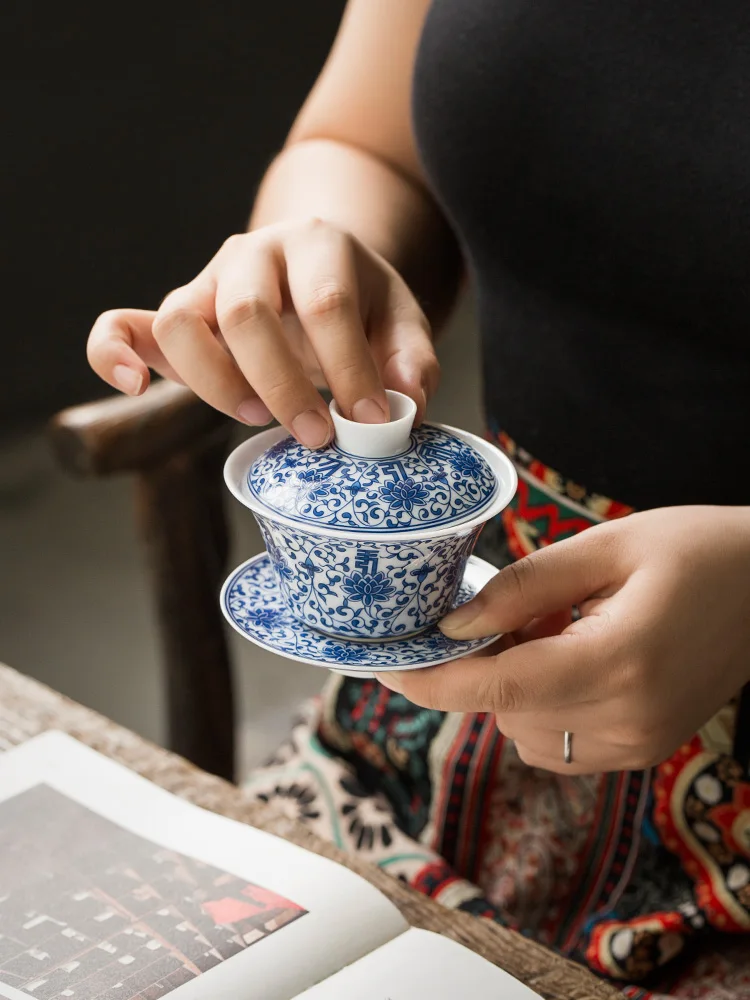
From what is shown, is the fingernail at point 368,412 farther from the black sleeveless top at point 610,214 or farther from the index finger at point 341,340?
the black sleeveless top at point 610,214

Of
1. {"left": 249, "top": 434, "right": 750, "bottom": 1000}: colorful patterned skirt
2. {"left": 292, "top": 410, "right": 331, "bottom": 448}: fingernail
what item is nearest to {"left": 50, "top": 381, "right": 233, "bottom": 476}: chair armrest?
{"left": 249, "top": 434, "right": 750, "bottom": 1000}: colorful patterned skirt

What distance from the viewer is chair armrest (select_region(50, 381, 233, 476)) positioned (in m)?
1.02

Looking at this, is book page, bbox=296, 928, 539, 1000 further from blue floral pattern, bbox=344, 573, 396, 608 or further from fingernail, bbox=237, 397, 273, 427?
fingernail, bbox=237, 397, 273, 427

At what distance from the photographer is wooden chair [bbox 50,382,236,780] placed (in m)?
1.03

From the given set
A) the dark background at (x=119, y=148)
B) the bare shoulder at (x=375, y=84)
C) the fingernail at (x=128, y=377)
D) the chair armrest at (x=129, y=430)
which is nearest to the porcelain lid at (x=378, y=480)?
the fingernail at (x=128, y=377)

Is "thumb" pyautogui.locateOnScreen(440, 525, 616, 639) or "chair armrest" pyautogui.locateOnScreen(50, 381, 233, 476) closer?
"thumb" pyautogui.locateOnScreen(440, 525, 616, 639)

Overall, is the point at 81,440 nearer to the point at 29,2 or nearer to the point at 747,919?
the point at 747,919

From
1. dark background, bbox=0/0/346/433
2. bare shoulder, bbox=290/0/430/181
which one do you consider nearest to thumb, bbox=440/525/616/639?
bare shoulder, bbox=290/0/430/181

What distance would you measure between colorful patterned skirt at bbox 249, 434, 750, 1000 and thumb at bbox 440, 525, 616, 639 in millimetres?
288

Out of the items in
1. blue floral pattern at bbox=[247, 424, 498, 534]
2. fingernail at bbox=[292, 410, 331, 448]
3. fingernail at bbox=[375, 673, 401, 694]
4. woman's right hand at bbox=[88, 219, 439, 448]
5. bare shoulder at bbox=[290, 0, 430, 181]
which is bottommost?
fingernail at bbox=[375, 673, 401, 694]

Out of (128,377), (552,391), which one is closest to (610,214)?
(552,391)

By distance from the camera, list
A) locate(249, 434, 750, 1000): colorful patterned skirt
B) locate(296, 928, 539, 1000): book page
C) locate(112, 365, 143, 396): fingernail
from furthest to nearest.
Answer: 1. locate(249, 434, 750, 1000): colorful patterned skirt
2. locate(112, 365, 143, 396): fingernail
3. locate(296, 928, 539, 1000): book page

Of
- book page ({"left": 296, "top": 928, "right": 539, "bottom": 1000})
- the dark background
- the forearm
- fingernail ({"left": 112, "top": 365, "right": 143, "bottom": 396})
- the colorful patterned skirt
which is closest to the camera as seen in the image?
book page ({"left": 296, "top": 928, "right": 539, "bottom": 1000})

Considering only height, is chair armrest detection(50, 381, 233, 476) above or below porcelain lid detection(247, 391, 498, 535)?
below
